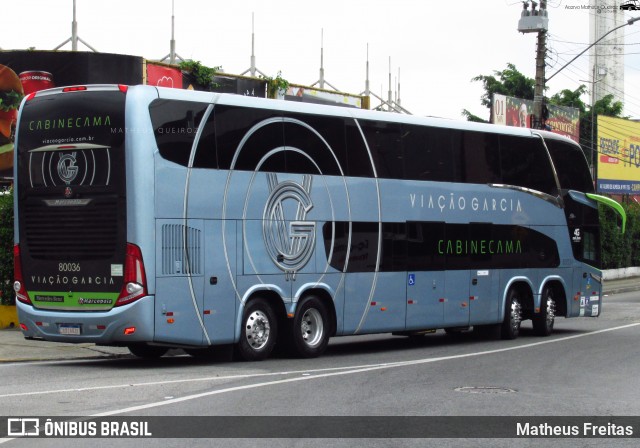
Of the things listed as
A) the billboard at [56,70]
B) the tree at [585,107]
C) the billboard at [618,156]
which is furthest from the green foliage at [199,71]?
the tree at [585,107]

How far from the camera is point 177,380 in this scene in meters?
14.2

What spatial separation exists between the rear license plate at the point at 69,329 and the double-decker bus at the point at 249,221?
2 cm

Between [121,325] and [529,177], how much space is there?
1102cm

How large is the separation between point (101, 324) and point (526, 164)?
11.1 meters

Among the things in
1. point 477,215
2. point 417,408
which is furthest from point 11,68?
point 417,408

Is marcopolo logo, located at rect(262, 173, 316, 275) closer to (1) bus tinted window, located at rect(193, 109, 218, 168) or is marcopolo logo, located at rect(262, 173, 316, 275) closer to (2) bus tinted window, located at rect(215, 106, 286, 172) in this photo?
(2) bus tinted window, located at rect(215, 106, 286, 172)

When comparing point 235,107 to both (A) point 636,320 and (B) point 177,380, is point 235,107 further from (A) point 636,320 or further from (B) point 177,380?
(A) point 636,320

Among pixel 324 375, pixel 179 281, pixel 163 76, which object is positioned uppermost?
pixel 163 76

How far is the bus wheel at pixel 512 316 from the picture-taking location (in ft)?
75.5

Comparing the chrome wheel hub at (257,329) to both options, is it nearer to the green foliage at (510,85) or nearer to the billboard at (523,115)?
the billboard at (523,115)

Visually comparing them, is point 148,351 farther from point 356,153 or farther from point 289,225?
point 356,153

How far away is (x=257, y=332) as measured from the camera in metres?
17.2

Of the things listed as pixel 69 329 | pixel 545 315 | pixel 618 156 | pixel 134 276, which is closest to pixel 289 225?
pixel 134 276

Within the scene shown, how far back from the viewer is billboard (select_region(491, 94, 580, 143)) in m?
50.3
